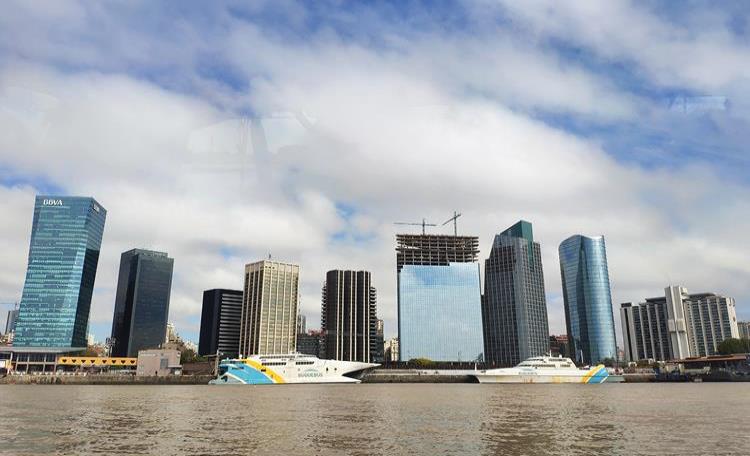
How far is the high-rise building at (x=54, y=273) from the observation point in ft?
592

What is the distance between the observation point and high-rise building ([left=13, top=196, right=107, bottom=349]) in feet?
592

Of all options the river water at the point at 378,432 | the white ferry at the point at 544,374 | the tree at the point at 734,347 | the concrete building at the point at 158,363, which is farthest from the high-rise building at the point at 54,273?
the tree at the point at 734,347

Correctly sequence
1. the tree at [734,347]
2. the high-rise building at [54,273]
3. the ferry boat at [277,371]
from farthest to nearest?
1. the high-rise building at [54,273]
2. the tree at [734,347]
3. the ferry boat at [277,371]

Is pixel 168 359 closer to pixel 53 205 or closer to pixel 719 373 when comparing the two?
pixel 53 205

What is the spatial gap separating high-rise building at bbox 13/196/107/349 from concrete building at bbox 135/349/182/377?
43420 mm

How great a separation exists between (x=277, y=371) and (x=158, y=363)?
164 ft

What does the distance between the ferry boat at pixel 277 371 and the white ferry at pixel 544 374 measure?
36.9m

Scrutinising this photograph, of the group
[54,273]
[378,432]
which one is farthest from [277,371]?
[378,432]

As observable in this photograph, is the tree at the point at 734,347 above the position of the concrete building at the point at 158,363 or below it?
above

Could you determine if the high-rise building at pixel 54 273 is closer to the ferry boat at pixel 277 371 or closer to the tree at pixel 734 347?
the ferry boat at pixel 277 371

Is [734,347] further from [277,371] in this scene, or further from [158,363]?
[158,363]

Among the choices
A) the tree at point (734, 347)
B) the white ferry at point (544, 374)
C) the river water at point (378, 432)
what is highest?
the tree at point (734, 347)

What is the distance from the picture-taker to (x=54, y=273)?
181750 mm

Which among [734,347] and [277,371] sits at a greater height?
[734,347]
